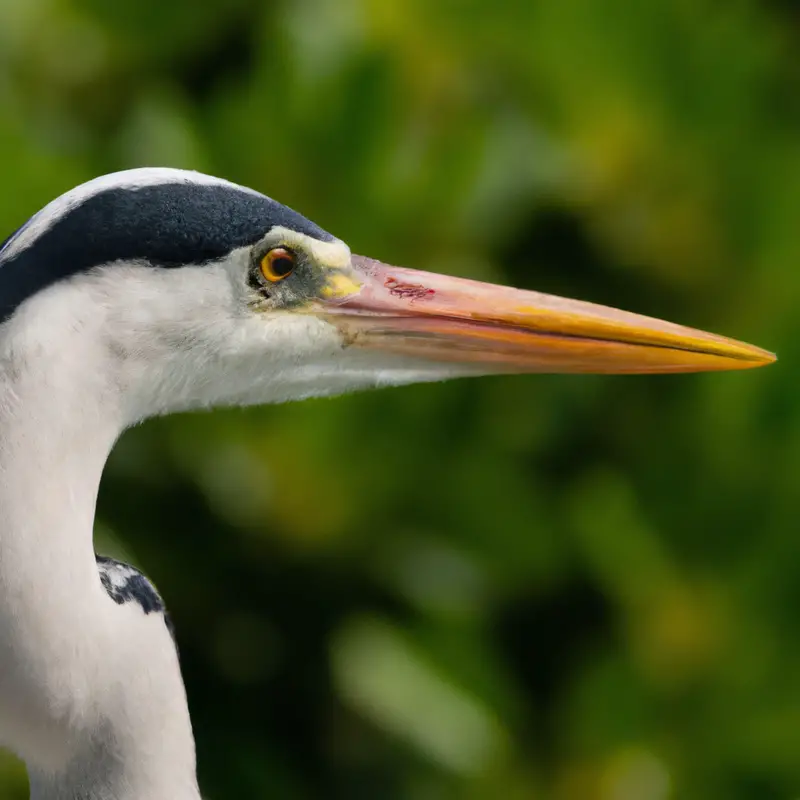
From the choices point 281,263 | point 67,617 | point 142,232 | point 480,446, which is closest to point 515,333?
point 281,263

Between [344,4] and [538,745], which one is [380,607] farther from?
[344,4]

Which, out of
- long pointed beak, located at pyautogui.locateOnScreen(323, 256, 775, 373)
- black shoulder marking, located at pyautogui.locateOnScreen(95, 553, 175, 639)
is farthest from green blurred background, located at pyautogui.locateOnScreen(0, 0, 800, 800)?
black shoulder marking, located at pyautogui.locateOnScreen(95, 553, 175, 639)

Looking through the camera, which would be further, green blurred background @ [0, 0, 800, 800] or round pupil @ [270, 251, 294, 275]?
green blurred background @ [0, 0, 800, 800]

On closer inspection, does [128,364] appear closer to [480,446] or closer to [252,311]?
[252,311]

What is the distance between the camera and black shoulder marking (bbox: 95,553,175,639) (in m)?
1.12

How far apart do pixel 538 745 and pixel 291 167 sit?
1309 millimetres

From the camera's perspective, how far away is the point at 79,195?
3.56 feet

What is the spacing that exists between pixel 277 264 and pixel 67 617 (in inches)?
15.5

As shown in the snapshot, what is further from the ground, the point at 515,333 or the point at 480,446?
the point at 515,333

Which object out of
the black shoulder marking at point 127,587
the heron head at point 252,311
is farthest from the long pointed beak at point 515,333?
the black shoulder marking at point 127,587

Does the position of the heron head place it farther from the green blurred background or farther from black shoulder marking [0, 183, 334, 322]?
the green blurred background

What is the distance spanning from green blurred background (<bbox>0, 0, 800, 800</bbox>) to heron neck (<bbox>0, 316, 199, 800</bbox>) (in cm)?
129

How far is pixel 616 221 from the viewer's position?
3.08 metres

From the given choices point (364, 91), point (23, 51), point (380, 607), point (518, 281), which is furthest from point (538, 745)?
point (23, 51)
